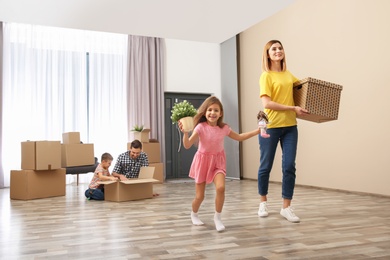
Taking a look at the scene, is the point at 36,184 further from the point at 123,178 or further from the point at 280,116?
the point at 280,116

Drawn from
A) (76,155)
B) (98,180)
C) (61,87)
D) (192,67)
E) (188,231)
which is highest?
Result: (192,67)

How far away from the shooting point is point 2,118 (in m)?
5.87

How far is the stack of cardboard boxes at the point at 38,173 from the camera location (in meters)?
4.27

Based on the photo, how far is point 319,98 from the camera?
101 inches

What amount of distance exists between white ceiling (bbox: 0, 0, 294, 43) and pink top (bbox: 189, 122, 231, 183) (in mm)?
3176

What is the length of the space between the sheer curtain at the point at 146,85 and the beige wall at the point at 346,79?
7.31 feet

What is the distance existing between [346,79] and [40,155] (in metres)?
3.69

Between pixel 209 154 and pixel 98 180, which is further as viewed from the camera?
pixel 98 180

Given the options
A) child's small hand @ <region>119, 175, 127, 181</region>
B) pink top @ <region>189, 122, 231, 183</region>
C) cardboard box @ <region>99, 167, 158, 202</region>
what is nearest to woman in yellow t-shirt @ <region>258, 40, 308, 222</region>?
pink top @ <region>189, 122, 231, 183</region>

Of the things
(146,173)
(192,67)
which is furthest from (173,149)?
(146,173)

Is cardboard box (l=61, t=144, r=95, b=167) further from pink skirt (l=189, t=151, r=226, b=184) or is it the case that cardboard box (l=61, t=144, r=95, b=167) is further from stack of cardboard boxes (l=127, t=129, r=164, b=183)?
pink skirt (l=189, t=151, r=226, b=184)

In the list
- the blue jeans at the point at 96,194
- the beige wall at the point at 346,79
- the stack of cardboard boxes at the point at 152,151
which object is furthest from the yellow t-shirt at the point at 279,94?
the stack of cardboard boxes at the point at 152,151

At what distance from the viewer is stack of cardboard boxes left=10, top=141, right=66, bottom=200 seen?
4.27 metres

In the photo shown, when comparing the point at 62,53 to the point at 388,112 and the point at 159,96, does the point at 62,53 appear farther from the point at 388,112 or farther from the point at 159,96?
the point at 388,112
